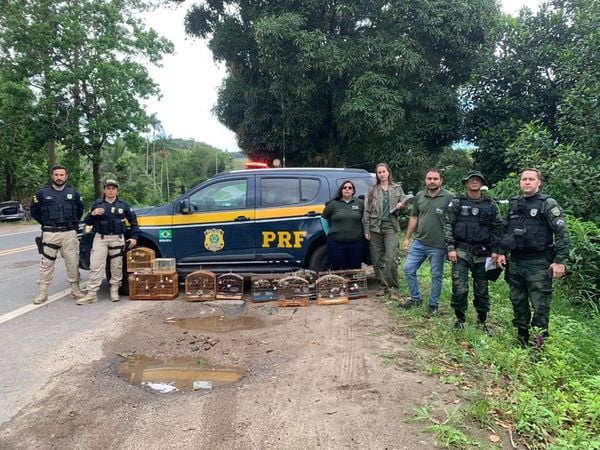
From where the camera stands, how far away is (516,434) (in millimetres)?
3086

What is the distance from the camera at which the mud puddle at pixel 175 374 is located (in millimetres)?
3858

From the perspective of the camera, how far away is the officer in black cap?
6.34 meters

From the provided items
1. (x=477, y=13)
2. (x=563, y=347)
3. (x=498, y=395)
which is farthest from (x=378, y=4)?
(x=498, y=395)

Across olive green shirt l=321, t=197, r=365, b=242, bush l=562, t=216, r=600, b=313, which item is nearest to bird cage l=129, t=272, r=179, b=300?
olive green shirt l=321, t=197, r=365, b=242

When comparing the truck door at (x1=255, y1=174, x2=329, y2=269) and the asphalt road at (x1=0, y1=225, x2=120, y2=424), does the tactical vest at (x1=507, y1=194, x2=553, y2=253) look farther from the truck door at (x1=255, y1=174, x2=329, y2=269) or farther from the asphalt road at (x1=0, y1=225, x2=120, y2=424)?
the asphalt road at (x1=0, y1=225, x2=120, y2=424)

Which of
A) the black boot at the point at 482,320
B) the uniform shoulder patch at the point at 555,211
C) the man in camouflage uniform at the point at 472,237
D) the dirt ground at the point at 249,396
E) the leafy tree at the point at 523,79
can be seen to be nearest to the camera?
the dirt ground at the point at 249,396

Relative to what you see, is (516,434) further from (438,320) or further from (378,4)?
(378,4)

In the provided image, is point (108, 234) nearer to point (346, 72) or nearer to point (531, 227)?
point (531, 227)

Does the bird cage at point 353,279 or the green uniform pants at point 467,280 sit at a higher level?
the green uniform pants at point 467,280

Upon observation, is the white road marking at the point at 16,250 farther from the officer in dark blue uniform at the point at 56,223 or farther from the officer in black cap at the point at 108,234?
the officer in black cap at the point at 108,234

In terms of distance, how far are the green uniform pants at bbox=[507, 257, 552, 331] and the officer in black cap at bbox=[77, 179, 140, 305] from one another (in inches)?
188

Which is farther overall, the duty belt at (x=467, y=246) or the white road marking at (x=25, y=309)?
the white road marking at (x=25, y=309)

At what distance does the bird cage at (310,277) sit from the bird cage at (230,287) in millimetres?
770

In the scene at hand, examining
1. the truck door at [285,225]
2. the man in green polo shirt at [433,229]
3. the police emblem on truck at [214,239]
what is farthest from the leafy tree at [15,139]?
the man in green polo shirt at [433,229]
